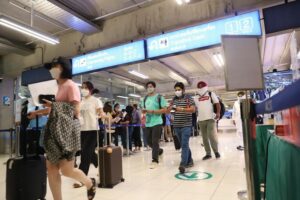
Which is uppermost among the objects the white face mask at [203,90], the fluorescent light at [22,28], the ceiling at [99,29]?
the ceiling at [99,29]

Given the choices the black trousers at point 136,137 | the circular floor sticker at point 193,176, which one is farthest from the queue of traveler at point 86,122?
the black trousers at point 136,137

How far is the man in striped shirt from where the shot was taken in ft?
11.6

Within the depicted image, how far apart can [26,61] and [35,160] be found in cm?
628

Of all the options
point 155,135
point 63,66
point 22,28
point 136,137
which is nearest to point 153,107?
point 155,135

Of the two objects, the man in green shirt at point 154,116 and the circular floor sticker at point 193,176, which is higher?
the man in green shirt at point 154,116

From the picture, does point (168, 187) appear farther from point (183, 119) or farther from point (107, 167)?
point (183, 119)

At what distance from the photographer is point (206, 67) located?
36.6 feet

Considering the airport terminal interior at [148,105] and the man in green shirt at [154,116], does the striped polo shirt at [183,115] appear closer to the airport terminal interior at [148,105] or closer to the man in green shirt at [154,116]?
the airport terminal interior at [148,105]

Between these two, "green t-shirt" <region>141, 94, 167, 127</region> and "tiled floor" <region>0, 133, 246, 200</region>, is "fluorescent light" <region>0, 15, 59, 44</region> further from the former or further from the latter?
"green t-shirt" <region>141, 94, 167, 127</region>

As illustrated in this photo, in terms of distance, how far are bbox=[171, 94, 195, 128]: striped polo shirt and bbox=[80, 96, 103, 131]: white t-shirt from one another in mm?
1199

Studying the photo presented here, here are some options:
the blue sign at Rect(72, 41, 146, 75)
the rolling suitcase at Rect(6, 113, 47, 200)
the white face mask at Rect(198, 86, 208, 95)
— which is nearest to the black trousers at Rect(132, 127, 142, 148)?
the blue sign at Rect(72, 41, 146, 75)

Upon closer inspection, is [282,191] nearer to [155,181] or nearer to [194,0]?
[155,181]

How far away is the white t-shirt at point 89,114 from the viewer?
10.0 ft

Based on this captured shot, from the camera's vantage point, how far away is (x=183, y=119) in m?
3.60
